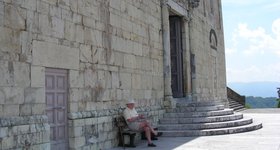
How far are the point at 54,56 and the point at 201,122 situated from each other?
4877 millimetres

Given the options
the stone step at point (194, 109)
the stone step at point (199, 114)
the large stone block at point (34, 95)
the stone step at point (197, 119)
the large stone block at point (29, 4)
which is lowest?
the stone step at point (197, 119)

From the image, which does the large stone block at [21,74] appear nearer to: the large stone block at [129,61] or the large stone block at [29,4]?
the large stone block at [29,4]

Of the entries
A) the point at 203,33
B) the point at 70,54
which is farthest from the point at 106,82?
the point at 203,33

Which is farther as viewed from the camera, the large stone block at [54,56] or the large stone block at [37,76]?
the large stone block at [54,56]

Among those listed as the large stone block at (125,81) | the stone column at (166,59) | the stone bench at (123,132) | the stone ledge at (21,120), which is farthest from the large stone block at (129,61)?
the stone ledge at (21,120)

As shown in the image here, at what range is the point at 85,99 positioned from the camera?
7082 millimetres

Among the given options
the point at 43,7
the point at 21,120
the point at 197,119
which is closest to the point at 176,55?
the point at 197,119

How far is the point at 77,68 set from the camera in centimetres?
689

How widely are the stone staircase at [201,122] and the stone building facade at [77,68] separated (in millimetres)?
390

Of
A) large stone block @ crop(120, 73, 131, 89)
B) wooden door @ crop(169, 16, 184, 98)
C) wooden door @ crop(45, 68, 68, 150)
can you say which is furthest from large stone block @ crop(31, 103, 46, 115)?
wooden door @ crop(169, 16, 184, 98)

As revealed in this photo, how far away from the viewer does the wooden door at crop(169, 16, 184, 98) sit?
41.8 feet

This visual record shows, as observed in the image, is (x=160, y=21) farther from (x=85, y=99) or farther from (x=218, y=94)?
(x=218, y=94)

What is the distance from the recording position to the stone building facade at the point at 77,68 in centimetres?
544

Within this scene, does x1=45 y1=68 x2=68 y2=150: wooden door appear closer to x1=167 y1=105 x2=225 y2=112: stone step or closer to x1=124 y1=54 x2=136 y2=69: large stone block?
x1=124 y1=54 x2=136 y2=69: large stone block
